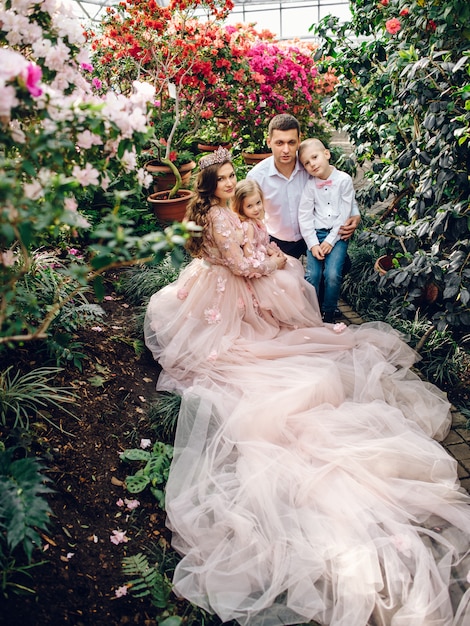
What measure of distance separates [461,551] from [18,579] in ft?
5.82

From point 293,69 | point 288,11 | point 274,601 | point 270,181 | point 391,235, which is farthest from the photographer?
point 288,11

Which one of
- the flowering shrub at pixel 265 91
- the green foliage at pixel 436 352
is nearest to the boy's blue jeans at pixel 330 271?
the green foliage at pixel 436 352

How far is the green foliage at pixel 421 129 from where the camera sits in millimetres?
2711

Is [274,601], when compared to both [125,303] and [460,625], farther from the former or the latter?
[125,303]

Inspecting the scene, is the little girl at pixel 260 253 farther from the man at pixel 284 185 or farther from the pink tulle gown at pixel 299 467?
the man at pixel 284 185

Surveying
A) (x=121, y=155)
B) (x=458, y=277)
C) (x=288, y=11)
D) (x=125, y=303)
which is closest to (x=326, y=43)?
(x=458, y=277)

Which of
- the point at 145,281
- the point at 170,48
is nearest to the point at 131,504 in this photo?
the point at 145,281

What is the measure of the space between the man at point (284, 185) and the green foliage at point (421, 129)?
0.54 metres

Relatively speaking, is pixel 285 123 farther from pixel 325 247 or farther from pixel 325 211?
pixel 325 247

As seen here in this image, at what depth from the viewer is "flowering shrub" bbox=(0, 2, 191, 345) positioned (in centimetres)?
136

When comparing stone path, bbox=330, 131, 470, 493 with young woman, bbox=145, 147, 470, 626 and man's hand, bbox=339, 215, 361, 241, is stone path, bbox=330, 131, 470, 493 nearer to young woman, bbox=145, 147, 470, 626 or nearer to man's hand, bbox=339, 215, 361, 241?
young woman, bbox=145, 147, 470, 626

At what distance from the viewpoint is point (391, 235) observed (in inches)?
135

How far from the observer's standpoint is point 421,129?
3230mm

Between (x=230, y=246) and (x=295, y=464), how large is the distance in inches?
60.6
